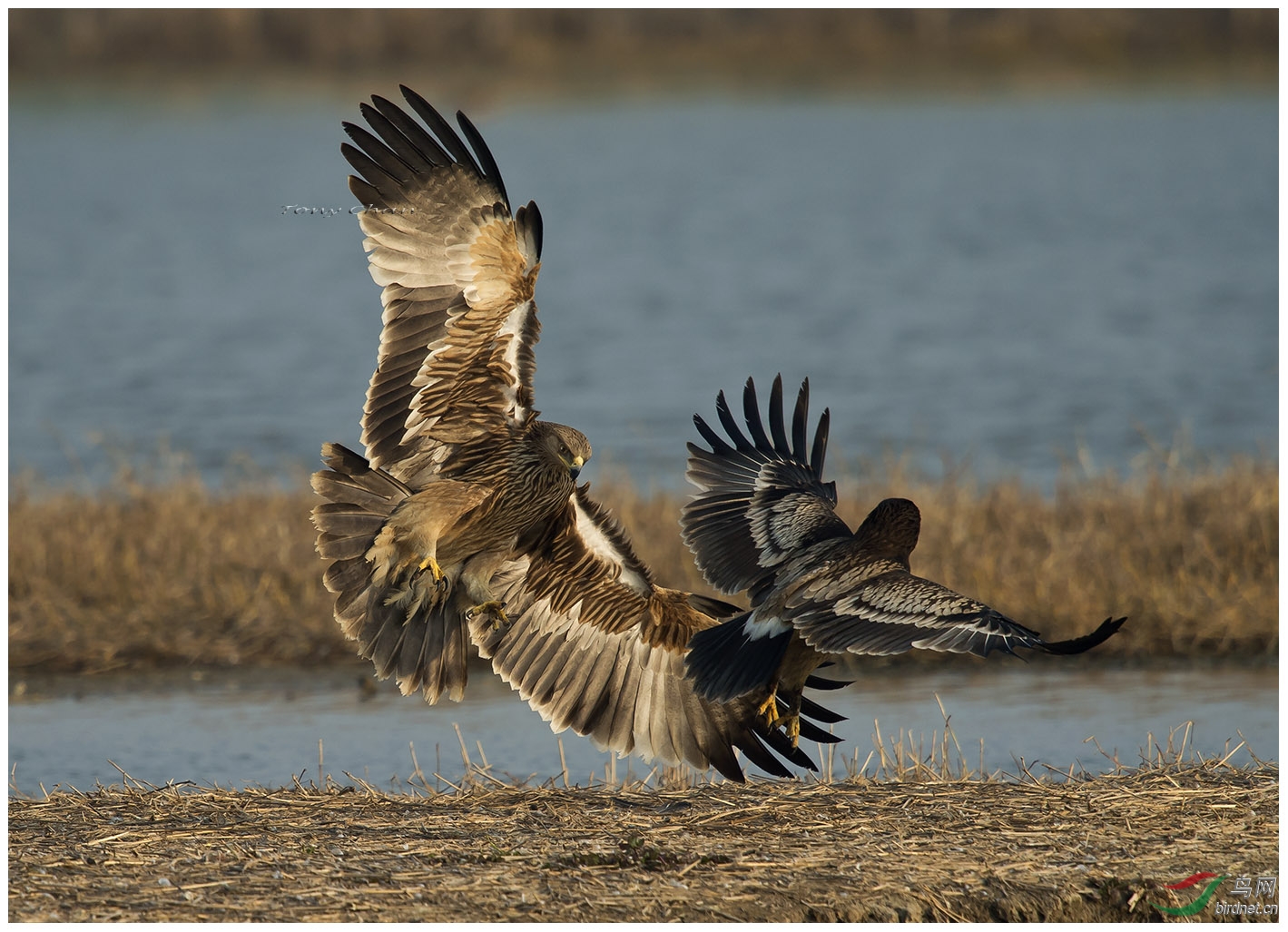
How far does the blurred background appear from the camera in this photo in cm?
1550

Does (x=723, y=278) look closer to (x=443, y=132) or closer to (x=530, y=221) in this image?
(x=443, y=132)

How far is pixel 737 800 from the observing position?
536 cm

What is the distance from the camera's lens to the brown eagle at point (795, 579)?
16.1ft

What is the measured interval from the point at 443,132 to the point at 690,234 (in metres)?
25.3

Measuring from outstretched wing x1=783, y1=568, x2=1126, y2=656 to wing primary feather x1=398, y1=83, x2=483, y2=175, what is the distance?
1986 millimetres

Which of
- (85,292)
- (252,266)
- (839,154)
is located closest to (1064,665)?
(85,292)

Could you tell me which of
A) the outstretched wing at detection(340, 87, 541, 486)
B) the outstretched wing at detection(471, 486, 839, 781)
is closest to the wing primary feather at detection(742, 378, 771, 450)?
the outstretched wing at detection(471, 486, 839, 781)

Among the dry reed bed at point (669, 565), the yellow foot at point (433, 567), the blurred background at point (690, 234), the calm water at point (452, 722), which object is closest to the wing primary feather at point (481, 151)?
the blurred background at point (690, 234)

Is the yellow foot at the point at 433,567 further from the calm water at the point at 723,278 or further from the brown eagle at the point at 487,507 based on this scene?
the calm water at the point at 723,278

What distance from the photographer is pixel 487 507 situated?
5930 millimetres

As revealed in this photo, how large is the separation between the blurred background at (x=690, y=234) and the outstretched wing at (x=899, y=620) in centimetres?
215

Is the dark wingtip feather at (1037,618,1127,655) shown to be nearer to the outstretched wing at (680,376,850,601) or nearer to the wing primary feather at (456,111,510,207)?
the outstretched wing at (680,376,850,601)

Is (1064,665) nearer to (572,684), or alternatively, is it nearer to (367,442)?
(572,684)

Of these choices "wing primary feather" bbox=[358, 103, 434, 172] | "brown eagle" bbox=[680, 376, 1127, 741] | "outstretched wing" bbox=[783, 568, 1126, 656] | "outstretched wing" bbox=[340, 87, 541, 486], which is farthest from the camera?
"wing primary feather" bbox=[358, 103, 434, 172]
